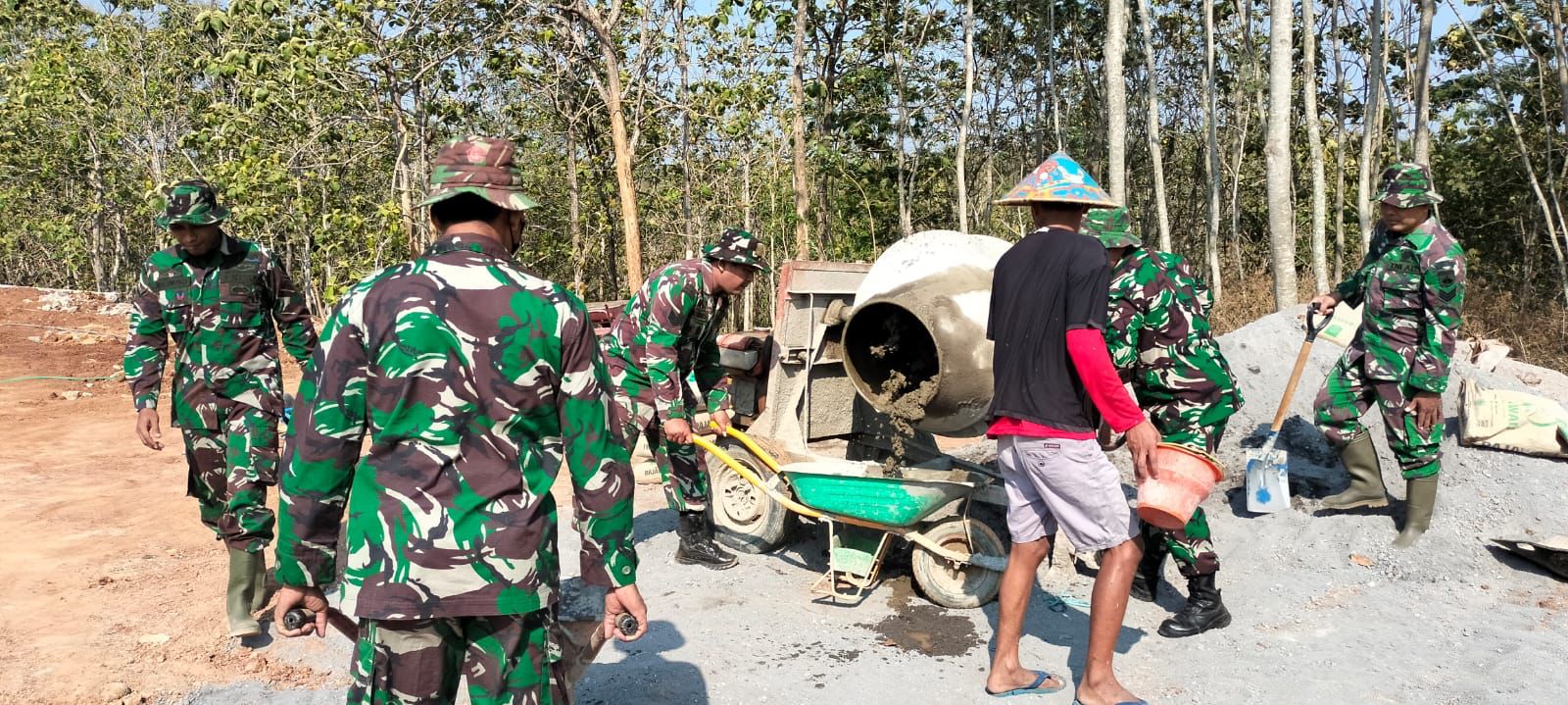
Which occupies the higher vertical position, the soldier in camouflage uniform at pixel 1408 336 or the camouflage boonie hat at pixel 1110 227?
the camouflage boonie hat at pixel 1110 227

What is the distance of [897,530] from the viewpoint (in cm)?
422

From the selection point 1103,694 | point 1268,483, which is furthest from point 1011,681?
point 1268,483

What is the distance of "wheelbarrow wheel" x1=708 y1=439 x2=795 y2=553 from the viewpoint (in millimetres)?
5191

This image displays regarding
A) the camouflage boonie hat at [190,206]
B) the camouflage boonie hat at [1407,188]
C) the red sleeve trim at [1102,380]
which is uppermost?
the camouflage boonie hat at [190,206]

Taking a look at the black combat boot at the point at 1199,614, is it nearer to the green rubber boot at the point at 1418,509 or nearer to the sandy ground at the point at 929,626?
the sandy ground at the point at 929,626

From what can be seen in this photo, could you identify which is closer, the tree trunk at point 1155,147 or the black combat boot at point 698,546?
the black combat boot at point 698,546

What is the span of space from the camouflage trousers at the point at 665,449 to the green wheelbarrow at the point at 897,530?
39 cm

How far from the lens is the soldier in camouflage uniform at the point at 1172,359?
4.04 m

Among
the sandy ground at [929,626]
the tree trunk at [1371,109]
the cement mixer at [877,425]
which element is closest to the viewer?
the sandy ground at [929,626]

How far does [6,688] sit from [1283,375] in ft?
23.4

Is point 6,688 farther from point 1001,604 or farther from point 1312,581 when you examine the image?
point 1312,581

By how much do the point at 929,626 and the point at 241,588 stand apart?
294 cm

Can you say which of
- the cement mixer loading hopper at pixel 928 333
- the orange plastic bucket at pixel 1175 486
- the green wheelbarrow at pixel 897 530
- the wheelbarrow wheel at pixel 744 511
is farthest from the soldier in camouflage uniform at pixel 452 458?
the wheelbarrow wheel at pixel 744 511

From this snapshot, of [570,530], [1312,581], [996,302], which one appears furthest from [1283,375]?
[570,530]
